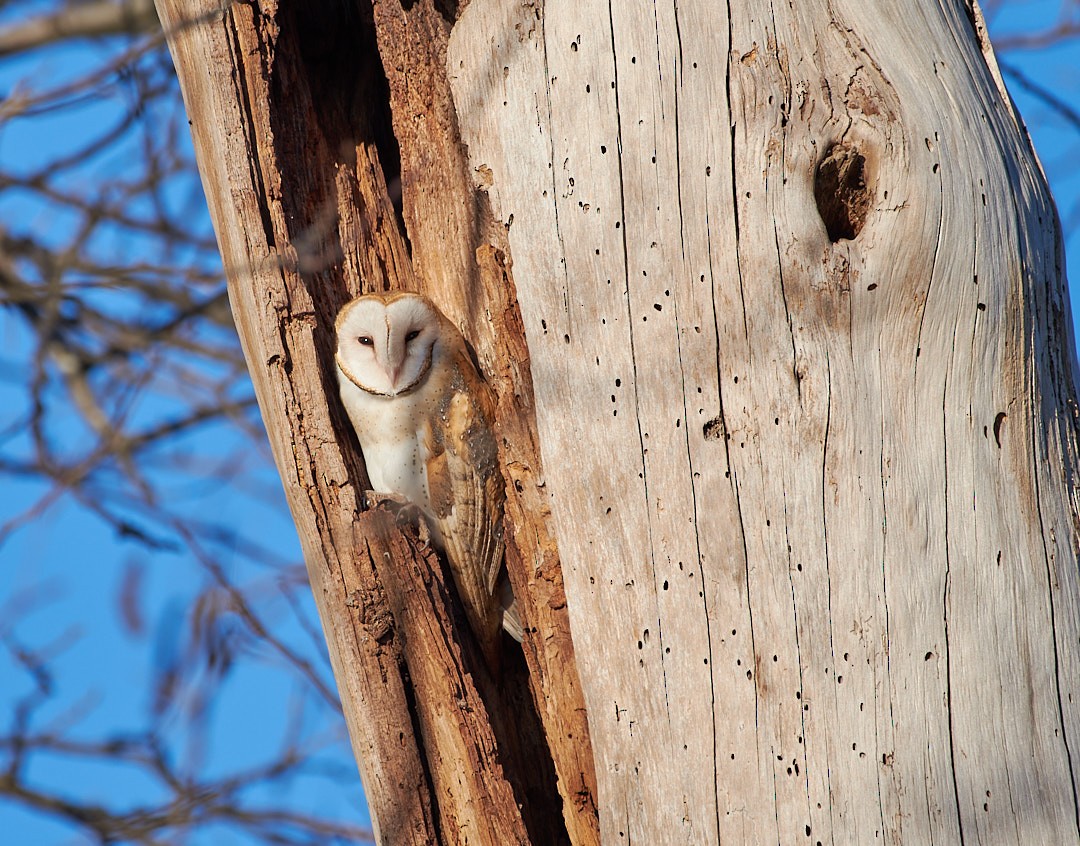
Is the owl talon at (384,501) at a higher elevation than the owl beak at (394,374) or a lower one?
lower

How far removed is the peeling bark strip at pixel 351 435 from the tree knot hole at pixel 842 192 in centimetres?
66

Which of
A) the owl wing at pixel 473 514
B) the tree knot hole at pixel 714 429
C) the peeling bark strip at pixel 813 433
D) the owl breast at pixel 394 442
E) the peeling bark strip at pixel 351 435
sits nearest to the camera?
the peeling bark strip at pixel 813 433

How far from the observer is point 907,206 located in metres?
1.71

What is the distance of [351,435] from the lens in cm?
250

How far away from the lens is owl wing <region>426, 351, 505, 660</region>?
243 centimetres

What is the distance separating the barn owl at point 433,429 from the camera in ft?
7.99

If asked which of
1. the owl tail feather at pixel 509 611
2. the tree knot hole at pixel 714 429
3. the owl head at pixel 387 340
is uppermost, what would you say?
the owl head at pixel 387 340

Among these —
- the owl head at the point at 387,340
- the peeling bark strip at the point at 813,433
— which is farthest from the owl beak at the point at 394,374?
the peeling bark strip at the point at 813,433

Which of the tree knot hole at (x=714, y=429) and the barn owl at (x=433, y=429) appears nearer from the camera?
the tree knot hole at (x=714, y=429)

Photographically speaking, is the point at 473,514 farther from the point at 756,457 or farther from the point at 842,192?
the point at 842,192

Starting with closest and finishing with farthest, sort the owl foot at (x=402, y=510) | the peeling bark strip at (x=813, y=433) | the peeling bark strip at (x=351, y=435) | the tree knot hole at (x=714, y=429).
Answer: the peeling bark strip at (x=813, y=433) < the tree knot hole at (x=714, y=429) < the peeling bark strip at (x=351, y=435) < the owl foot at (x=402, y=510)

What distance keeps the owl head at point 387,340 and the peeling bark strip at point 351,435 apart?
2.7 inches

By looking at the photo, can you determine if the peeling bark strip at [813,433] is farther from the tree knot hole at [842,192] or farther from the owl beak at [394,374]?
the owl beak at [394,374]

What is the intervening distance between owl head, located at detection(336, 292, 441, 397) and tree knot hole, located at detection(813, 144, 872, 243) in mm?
1074
